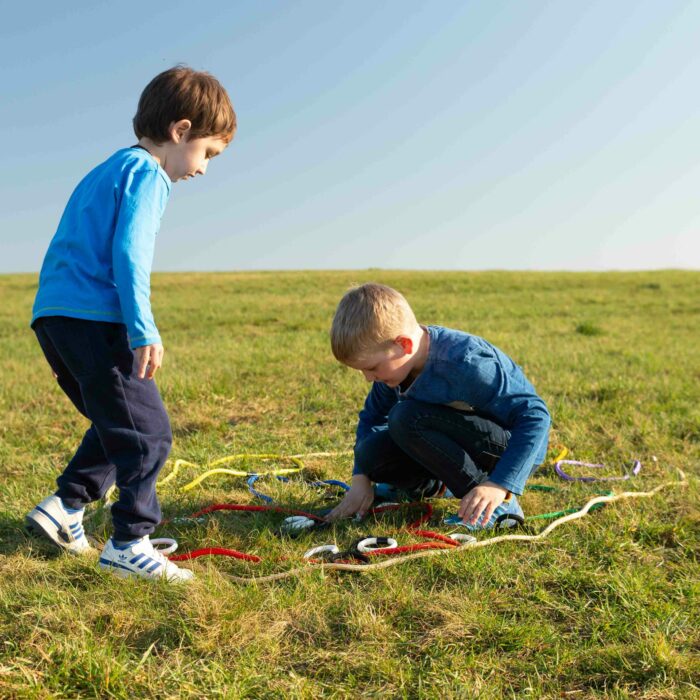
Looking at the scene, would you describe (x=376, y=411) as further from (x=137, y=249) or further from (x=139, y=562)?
(x=137, y=249)

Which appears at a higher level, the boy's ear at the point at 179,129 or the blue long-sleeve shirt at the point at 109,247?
the boy's ear at the point at 179,129

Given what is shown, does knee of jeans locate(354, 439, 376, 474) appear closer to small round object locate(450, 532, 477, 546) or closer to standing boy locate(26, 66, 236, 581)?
small round object locate(450, 532, 477, 546)

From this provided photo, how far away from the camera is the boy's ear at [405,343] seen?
321 cm

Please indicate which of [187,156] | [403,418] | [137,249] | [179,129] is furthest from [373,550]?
[179,129]

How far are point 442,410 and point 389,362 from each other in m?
0.43

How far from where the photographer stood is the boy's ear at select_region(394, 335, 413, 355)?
3215mm

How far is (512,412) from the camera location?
11.0 ft

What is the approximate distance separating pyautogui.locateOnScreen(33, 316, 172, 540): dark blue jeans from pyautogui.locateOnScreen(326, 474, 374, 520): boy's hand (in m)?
0.91

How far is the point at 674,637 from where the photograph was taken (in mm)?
2463

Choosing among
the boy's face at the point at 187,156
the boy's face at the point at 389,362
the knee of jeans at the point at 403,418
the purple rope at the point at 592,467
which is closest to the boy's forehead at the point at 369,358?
the boy's face at the point at 389,362

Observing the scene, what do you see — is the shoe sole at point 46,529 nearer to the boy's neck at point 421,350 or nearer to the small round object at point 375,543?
the small round object at point 375,543

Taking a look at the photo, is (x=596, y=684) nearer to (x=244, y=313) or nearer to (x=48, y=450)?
(x=48, y=450)

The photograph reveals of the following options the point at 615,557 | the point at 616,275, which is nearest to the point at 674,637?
the point at 615,557

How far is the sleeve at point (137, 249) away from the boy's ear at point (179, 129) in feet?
0.77
